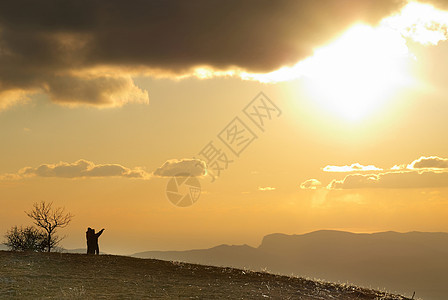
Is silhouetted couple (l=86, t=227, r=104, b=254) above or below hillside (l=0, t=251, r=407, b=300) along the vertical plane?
above

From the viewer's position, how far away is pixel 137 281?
29016 millimetres

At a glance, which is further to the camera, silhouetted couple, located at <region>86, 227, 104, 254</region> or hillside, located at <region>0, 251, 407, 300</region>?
silhouetted couple, located at <region>86, 227, 104, 254</region>

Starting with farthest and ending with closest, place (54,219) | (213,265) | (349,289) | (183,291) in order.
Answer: (54,219)
(213,265)
(349,289)
(183,291)

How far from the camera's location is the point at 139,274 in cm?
3141

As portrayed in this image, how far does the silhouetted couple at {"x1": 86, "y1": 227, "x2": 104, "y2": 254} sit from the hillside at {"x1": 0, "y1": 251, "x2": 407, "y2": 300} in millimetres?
4805

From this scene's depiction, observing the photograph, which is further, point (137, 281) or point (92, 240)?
point (92, 240)

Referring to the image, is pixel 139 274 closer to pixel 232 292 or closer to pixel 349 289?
pixel 232 292

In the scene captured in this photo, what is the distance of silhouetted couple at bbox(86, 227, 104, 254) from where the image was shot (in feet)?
137

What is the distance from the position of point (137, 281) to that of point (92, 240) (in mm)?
14669

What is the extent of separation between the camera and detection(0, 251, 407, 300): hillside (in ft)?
82.7

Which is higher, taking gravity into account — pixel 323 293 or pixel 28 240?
pixel 28 240

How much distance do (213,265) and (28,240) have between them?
1074 inches

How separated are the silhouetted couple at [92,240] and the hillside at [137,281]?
189 inches

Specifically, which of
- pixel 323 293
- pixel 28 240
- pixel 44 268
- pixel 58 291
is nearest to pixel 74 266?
Result: pixel 44 268
